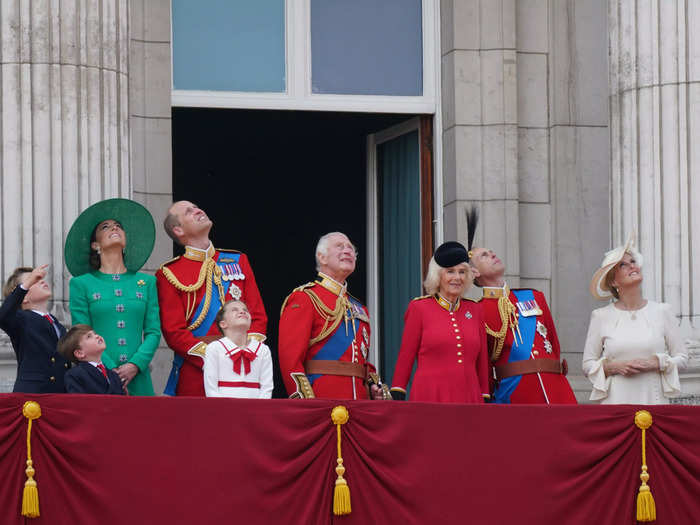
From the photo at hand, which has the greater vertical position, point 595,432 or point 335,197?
point 335,197

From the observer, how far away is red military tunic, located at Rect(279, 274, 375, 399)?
35.4ft

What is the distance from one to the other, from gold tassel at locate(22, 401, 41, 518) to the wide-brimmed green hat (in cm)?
175

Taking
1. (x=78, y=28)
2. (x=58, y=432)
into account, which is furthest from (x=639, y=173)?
(x=58, y=432)

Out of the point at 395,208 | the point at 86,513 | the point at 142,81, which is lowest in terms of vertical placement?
the point at 86,513

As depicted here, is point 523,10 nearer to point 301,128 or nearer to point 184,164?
point 301,128

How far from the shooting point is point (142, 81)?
1291 centimetres

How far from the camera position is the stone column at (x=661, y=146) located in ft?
41.7

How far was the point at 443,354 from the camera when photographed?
10914 millimetres

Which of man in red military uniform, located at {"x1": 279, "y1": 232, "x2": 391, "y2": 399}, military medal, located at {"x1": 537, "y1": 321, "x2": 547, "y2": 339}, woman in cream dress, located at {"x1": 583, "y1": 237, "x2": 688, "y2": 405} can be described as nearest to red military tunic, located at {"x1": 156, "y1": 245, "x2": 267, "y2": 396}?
man in red military uniform, located at {"x1": 279, "y1": 232, "x2": 391, "y2": 399}

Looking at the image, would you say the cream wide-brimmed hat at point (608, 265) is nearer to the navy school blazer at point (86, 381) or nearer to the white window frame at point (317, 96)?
the white window frame at point (317, 96)

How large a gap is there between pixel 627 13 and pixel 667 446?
14.2 ft

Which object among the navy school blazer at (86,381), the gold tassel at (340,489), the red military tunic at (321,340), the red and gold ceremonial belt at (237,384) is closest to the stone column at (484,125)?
the red military tunic at (321,340)

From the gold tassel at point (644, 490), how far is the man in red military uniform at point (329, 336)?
1884 mm

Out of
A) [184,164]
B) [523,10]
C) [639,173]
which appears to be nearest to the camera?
[639,173]
